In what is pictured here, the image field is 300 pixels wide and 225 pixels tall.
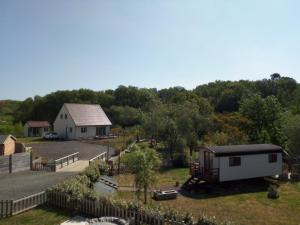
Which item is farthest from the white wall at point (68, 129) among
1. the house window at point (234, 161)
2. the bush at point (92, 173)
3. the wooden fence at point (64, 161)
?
the house window at point (234, 161)

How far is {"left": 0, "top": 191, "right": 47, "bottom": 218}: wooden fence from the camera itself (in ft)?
52.3

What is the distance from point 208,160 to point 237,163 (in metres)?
2.56

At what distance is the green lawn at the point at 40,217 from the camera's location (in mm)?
15109

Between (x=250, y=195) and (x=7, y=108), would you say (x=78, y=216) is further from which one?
(x=7, y=108)

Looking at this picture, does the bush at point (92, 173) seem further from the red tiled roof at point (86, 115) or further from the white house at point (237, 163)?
the red tiled roof at point (86, 115)

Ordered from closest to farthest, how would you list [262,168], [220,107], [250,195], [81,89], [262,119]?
[250,195], [262,168], [262,119], [220,107], [81,89]

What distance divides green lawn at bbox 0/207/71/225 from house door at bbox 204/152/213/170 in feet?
46.9

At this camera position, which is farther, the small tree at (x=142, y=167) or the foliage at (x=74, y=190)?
the small tree at (x=142, y=167)

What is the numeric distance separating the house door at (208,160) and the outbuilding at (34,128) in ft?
155

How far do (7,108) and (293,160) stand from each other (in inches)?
4028

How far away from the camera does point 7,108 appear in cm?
11319

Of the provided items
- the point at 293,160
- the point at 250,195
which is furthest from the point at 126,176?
the point at 293,160

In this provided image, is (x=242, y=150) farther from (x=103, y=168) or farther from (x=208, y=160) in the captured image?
(x=103, y=168)

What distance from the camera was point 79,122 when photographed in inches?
2339
